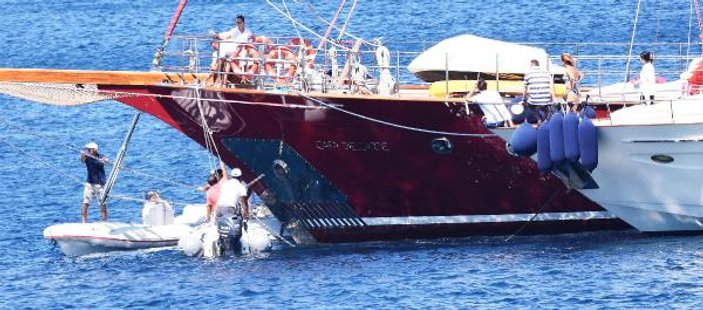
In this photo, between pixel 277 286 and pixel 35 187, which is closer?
pixel 277 286

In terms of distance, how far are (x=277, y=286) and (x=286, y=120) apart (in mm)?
4152

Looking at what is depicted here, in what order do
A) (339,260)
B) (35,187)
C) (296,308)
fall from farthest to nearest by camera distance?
1. (35,187)
2. (339,260)
3. (296,308)

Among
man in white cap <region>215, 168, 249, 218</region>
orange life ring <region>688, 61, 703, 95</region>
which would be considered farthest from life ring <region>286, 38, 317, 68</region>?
orange life ring <region>688, 61, 703, 95</region>

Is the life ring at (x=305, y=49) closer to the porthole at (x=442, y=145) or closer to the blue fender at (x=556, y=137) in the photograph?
the porthole at (x=442, y=145)

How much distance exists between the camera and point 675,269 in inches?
1483

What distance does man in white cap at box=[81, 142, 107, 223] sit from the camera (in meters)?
43.1

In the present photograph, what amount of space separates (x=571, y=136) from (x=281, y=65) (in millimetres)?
5709

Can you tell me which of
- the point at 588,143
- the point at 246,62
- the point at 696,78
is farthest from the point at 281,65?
the point at 696,78

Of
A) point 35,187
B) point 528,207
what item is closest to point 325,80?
point 528,207

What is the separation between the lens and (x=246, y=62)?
40969 mm

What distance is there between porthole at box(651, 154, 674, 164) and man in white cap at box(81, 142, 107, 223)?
34.7 feet

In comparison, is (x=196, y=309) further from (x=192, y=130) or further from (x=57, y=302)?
(x=192, y=130)

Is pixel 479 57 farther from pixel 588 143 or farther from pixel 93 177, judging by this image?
pixel 93 177

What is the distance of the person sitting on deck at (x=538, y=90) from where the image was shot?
39.6m
